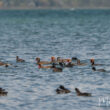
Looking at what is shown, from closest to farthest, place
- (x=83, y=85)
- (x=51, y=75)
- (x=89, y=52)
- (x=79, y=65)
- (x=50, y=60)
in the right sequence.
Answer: (x=83, y=85) < (x=51, y=75) < (x=79, y=65) < (x=50, y=60) < (x=89, y=52)

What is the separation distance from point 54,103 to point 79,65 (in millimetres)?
15213

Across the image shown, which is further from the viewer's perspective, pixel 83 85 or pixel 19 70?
pixel 19 70

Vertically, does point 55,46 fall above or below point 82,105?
above

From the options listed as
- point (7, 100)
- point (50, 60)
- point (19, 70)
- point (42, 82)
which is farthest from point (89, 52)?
point (7, 100)

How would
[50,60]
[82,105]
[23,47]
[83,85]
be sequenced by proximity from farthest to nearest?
[23,47], [50,60], [83,85], [82,105]

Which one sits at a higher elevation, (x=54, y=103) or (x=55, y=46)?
(x=55, y=46)

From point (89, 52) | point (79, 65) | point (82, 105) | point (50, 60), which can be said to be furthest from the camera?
point (89, 52)

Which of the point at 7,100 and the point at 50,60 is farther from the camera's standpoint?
the point at 50,60

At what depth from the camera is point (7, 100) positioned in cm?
3225

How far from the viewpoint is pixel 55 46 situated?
209ft

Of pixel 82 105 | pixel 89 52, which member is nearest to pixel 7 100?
pixel 82 105

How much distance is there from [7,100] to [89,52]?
2505 cm

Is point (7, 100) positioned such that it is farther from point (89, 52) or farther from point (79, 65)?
point (89, 52)

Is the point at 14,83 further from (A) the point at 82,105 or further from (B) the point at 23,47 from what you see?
(B) the point at 23,47
